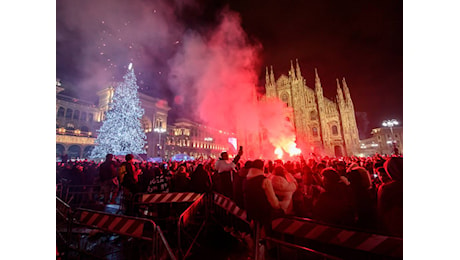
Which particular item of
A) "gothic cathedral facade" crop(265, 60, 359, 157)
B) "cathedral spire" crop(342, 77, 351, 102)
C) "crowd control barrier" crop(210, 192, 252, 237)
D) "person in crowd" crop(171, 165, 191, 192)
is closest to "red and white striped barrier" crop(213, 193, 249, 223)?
"crowd control barrier" crop(210, 192, 252, 237)

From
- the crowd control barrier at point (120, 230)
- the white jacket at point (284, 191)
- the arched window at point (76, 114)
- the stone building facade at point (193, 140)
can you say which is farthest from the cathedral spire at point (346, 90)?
the arched window at point (76, 114)

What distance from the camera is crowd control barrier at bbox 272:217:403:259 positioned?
201 centimetres

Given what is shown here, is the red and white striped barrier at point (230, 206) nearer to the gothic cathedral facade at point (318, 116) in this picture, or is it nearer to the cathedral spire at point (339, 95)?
the gothic cathedral facade at point (318, 116)

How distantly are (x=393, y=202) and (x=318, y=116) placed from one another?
34.3m

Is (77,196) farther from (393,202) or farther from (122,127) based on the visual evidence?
(122,127)

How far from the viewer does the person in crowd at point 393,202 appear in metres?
2.21

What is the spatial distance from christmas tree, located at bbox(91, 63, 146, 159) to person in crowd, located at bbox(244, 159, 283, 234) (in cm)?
2240

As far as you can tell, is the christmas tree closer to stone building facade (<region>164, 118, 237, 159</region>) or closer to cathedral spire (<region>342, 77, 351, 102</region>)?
stone building facade (<region>164, 118, 237, 159</region>)

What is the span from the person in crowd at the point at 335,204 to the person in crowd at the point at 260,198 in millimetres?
721
